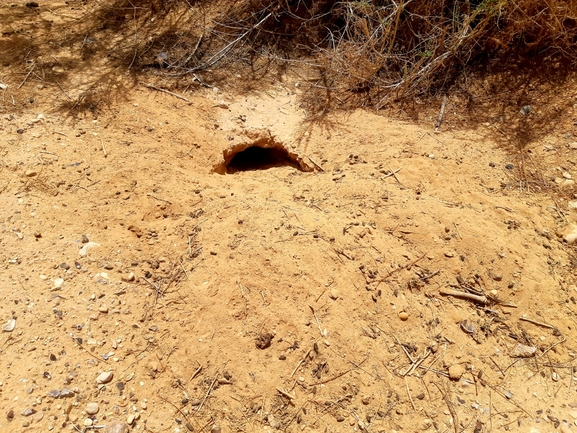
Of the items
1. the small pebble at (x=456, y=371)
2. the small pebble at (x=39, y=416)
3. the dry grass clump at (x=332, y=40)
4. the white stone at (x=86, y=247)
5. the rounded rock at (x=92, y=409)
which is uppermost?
the dry grass clump at (x=332, y=40)

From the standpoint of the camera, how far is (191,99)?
13.4 feet

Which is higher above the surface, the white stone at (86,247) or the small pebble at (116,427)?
the white stone at (86,247)

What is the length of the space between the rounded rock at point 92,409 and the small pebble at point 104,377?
107 mm

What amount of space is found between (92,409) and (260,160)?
2.80 meters

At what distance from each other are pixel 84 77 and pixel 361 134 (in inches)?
98.2

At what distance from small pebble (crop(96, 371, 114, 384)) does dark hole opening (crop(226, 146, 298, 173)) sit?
228 cm

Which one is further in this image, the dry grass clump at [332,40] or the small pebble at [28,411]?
the dry grass clump at [332,40]

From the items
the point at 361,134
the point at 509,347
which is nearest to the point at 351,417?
the point at 509,347

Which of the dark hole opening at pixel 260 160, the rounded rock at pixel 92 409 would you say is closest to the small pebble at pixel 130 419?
the rounded rock at pixel 92 409

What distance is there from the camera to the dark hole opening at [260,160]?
13.5 ft

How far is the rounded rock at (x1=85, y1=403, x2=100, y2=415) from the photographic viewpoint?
2029 millimetres

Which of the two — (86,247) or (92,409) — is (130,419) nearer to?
(92,409)

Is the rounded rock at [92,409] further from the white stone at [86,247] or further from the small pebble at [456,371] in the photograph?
the small pebble at [456,371]

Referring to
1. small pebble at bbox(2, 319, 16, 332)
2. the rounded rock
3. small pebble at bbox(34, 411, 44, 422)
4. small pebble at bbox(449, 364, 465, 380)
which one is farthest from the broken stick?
small pebble at bbox(2, 319, 16, 332)
